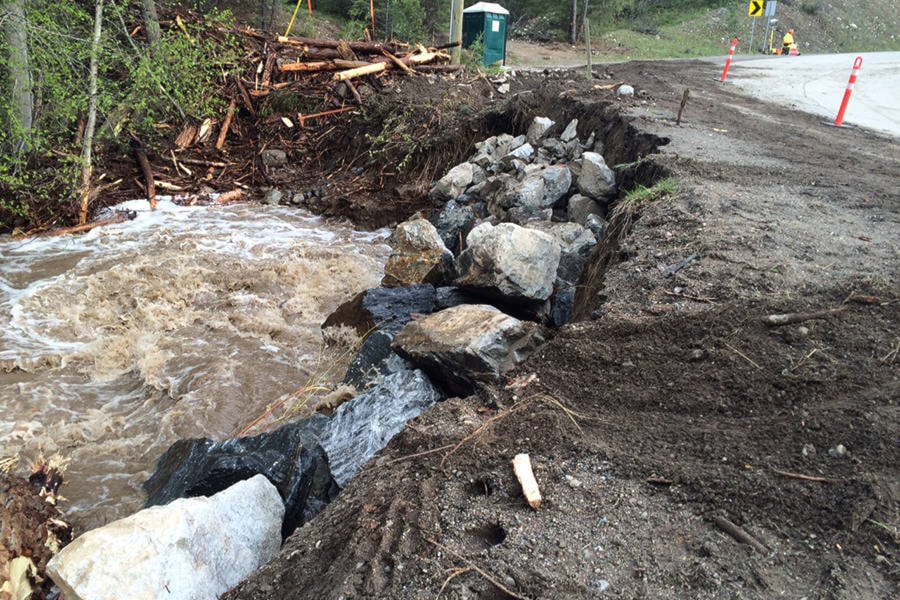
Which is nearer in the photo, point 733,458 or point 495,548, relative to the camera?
point 495,548

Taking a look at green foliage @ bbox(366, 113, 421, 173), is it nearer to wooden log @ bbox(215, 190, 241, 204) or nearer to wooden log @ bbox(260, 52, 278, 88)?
wooden log @ bbox(215, 190, 241, 204)

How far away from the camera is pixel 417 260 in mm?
7199

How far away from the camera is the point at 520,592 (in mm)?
2129

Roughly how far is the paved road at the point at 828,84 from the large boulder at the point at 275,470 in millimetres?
10316

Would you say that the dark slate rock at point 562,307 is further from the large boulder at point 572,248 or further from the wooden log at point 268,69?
the wooden log at point 268,69

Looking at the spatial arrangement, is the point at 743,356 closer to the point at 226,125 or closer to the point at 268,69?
the point at 226,125

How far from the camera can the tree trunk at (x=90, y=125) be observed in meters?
8.30

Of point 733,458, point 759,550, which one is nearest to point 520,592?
point 759,550

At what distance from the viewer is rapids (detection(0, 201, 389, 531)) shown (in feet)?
15.8

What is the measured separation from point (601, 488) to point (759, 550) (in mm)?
673

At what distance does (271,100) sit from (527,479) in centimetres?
1171

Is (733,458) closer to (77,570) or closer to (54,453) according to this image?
(77,570)

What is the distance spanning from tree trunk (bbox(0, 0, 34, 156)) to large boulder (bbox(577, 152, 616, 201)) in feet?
24.0

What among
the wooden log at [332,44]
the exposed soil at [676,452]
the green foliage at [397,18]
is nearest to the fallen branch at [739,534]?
the exposed soil at [676,452]
